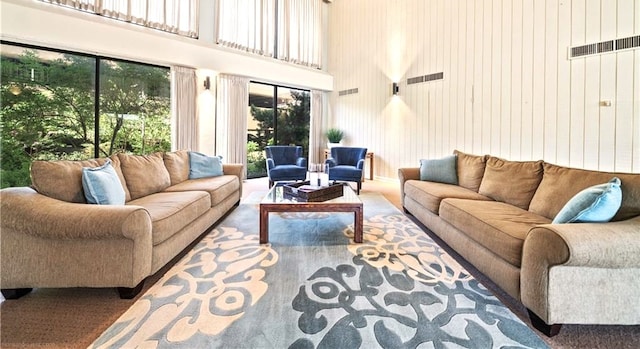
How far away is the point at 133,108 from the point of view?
5168 mm

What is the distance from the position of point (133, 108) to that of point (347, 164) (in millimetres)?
4098

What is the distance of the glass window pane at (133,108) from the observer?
4.86 meters

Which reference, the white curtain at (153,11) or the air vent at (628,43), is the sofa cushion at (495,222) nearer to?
the air vent at (628,43)

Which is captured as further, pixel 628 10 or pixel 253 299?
pixel 628 10

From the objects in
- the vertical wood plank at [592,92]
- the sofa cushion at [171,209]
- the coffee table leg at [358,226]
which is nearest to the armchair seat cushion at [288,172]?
the sofa cushion at [171,209]

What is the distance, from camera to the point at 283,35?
7.11 meters

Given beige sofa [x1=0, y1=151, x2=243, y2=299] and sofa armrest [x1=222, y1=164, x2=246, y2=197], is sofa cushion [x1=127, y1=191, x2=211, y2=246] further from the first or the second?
sofa armrest [x1=222, y1=164, x2=246, y2=197]

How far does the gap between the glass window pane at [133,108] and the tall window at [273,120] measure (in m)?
1.83

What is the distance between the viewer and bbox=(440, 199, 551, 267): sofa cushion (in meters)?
1.77

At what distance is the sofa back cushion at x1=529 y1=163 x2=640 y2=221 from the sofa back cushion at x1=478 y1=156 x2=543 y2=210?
10cm

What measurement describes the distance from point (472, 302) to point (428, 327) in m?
0.45

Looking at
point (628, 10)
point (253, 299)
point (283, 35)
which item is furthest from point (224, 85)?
point (628, 10)

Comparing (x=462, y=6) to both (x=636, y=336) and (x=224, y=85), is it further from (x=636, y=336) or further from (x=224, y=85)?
(x=636, y=336)

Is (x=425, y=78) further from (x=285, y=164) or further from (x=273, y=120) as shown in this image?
(x=273, y=120)
